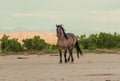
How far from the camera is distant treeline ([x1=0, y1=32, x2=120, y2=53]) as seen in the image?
35531 millimetres

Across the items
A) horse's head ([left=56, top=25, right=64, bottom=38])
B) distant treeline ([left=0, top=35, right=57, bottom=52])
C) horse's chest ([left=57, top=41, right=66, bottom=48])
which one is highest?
horse's head ([left=56, top=25, right=64, bottom=38])

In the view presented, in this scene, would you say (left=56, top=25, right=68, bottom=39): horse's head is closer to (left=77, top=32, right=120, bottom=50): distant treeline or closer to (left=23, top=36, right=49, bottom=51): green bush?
(left=23, top=36, right=49, bottom=51): green bush

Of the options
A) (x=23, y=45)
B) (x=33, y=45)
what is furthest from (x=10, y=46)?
(x=33, y=45)

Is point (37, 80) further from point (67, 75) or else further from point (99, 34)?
point (99, 34)

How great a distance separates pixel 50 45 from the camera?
38.2m

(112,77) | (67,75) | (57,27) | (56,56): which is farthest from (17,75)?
(56,56)

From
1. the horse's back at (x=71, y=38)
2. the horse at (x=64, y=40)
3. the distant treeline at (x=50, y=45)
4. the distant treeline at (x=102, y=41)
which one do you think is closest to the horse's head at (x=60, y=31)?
the horse at (x=64, y=40)

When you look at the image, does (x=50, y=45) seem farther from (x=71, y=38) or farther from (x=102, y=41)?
(x=71, y=38)

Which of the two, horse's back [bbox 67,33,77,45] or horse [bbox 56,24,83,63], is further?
horse's back [bbox 67,33,77,45]

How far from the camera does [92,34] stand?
39938mm

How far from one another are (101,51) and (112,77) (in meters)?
18.1

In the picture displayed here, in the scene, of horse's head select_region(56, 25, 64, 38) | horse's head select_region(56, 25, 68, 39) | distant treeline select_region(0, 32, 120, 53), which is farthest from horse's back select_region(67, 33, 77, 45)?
distant treeline select_region(0, 32, 120, 53)

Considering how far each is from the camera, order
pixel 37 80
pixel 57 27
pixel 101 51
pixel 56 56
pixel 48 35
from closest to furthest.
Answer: pixel 37 80 < pixel 57 27 < pixel 56 56 < pixel 101 51 < pixel 48 35

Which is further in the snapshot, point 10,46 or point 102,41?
point 102,41
